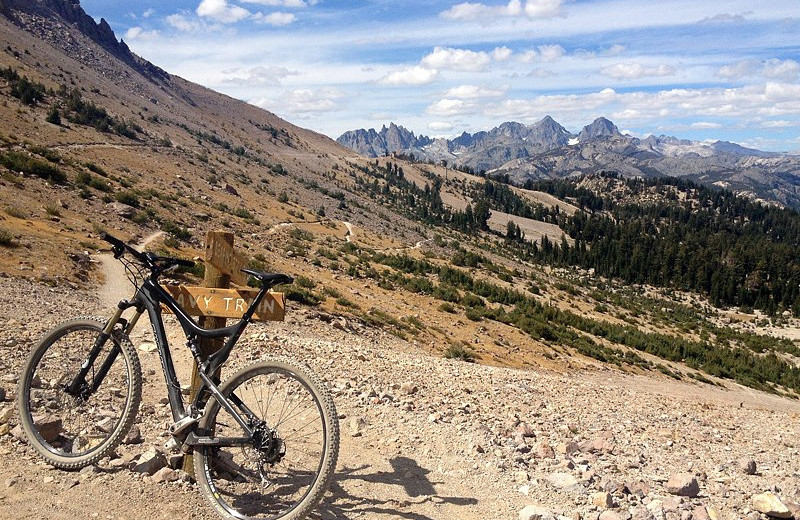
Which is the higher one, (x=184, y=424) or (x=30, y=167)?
(x=30, y=167)

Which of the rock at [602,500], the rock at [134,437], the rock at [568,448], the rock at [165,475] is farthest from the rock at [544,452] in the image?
the rock at [134,437]

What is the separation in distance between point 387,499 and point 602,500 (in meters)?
2.79

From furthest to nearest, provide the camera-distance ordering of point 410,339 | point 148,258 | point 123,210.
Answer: point 123,210 < point 410,339 < point 148,258

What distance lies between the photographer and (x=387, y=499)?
20.3 feet

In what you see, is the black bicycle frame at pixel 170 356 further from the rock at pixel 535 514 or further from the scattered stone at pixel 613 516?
the scattered stone at pixel 613 516

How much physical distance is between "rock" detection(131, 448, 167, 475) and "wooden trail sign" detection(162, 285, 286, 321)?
1753 millimetres

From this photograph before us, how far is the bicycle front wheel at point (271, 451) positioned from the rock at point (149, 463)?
2.38 ft

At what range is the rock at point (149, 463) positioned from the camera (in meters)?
5.74

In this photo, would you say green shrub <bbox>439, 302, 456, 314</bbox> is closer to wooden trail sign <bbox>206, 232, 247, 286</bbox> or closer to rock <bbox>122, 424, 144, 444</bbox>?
rock <bbox>122, 424, 144, 444</bbox>

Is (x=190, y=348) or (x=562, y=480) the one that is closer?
(x=190, y=348)

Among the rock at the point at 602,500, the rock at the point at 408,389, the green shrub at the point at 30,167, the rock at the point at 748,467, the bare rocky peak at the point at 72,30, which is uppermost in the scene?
the bare rocky peak at the point at 72,30

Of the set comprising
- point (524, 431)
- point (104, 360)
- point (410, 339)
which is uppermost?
Answer: point (104, 360)

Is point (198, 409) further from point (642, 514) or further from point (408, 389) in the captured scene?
point (408, 389)

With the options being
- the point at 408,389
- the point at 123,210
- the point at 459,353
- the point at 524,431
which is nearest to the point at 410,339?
the point at 459,353
